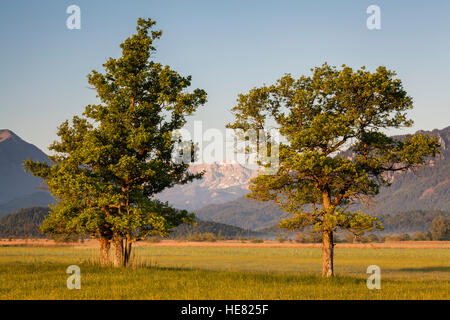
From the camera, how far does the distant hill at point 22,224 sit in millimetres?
165500

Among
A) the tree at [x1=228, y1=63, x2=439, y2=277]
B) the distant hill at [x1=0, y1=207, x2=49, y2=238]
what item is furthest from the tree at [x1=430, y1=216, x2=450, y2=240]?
the tree at [x1=228, y1=63, x2=439, y2=277]

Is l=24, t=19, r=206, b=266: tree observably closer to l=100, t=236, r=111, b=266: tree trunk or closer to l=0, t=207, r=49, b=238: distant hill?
l=100, t=236, r=111, b=266: tree trunk

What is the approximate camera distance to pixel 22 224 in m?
186

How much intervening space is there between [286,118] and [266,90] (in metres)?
2.38

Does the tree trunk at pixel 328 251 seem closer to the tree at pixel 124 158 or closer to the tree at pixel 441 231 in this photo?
the tree at pixel 124 158

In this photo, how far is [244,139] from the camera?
108ft

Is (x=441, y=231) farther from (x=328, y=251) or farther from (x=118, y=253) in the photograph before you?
(x=118, y=253)

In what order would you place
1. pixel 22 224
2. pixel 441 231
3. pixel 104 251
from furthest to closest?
1. pixel 22 224
2. pixel 441 231
3. pixel 104 251

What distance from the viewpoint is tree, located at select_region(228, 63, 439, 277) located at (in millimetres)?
29297

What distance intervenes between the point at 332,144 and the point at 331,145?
242 mm

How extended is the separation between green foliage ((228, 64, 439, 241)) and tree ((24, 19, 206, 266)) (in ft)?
20.0

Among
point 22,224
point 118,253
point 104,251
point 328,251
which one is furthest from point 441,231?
point 22,224
